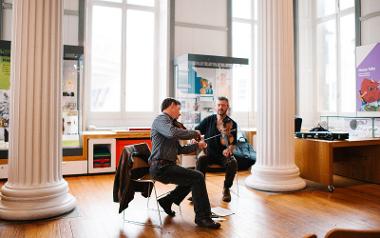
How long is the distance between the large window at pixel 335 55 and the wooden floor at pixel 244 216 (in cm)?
337

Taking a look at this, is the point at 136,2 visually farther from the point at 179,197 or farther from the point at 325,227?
the point at 325,227

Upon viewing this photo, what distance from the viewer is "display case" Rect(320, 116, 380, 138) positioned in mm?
6344

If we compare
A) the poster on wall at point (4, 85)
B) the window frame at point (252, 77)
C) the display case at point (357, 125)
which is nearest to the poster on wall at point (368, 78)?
the display case at point (357, 125)

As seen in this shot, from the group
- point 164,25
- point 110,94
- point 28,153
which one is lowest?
point 28,153

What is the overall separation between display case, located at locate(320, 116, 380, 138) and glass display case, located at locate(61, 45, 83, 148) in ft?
13.9

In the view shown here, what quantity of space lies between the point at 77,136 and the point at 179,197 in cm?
303

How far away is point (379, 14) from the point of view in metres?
7.12

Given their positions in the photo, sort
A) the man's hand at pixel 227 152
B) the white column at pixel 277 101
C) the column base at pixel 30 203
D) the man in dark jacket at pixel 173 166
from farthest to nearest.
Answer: the white column at pixel 277 101 → the man's hand at pixel 227 152 → the column base at pixel 30 203 → the man in dark jacket at pixel 173 166

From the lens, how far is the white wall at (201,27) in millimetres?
7879

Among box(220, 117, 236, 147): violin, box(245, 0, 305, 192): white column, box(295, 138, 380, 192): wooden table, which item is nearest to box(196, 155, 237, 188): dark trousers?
box(220, 117, 236, 147): violin

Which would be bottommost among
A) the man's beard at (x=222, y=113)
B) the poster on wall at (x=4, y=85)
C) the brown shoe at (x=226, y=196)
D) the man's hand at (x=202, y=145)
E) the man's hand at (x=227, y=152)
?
the brown shoe at (x=226, y=196)

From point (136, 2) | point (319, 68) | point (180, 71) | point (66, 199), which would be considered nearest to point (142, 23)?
→ point (136, 2)

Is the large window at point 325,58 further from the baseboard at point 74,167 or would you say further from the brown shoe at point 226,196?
the baseboard at point 74,167

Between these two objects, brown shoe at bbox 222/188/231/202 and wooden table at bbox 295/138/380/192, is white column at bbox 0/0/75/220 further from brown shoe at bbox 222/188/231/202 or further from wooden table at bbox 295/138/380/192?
wooden table at bbox 295/138/380/192
